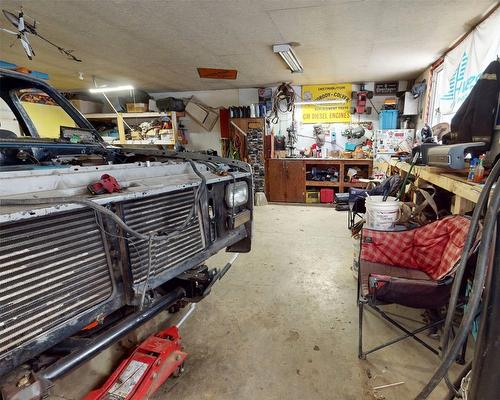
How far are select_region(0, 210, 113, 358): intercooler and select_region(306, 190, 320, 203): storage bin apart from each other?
215 inches

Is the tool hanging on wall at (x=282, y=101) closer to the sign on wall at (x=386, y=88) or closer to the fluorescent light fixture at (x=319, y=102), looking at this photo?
the fluorescent light fixture at (x=319, y=102)

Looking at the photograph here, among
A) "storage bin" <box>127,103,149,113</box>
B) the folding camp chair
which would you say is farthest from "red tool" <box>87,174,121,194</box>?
"storage bin" <box>127,103,149,113</box>

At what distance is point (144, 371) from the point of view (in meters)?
1.32

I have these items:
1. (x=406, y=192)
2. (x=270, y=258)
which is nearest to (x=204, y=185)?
(x=270, y=258)

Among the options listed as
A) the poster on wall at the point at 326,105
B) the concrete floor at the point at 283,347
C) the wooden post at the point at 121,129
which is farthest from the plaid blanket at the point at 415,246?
the wooden post at the point at 121,129

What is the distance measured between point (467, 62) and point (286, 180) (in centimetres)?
365

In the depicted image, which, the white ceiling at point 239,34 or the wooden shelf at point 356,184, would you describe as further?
the wooden shelf at point 356,184

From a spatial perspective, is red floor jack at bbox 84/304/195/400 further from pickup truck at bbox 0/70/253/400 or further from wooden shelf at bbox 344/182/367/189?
wooden shelf at bbox 344/182/367/189

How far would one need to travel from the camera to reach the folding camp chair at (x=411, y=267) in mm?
1449

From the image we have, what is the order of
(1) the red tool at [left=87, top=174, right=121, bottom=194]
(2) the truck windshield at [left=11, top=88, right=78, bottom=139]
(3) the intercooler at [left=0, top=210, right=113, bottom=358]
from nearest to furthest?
(3) the intercooler at [left=0, top=210, right=113, bottom=358]
(1) the red tool at [left=87, top=174, right=121, bottom=194]
(2) the truck windshield at [left=11, top=88, right=78, bottom=139]

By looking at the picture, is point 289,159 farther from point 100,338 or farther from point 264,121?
point 100,338

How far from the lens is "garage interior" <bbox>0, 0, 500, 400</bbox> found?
34.7 inches

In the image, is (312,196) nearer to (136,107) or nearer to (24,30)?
(136,107)

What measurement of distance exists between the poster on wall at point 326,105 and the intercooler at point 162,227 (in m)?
5.61
